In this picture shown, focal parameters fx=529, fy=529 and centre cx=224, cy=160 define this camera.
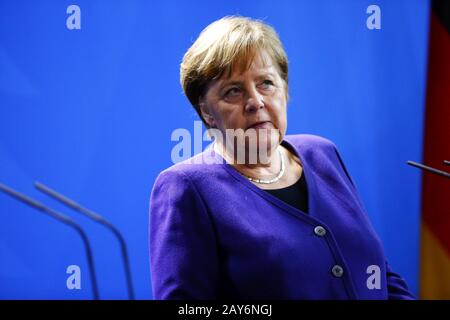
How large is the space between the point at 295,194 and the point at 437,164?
0.74m

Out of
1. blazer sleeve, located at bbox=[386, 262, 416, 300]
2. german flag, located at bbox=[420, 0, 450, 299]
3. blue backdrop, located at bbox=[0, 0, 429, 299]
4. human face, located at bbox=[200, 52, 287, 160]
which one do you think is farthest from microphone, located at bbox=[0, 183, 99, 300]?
german flag, located at bbox=[420, 0, 450, 299]

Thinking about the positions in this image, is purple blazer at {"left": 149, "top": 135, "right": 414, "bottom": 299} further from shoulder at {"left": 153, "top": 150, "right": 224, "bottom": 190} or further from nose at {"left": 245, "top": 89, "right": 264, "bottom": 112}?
nose at {"left": 245, "top": 89, "right": 264, "bottom": 112}

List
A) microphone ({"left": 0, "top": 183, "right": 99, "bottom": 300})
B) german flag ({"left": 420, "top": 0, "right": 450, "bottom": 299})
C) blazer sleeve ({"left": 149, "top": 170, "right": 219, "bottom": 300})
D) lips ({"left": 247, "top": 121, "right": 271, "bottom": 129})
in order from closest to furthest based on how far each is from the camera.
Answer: blazer sleeve ({"left": 149, "top": 170, "right": 219, "bottom": 300}), lips ({"left": 247, "top": 121, "right": 271, "bottom": 129}), microphone ({"left": 0, "top": 183, "right": 99, "bottom": 300}), german flag ({"left": 420, "top": 0, "right": 450, "bottom": 299})

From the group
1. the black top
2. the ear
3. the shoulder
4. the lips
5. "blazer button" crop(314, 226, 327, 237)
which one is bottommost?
"blazer button" crop(314, 226, 327, 237)

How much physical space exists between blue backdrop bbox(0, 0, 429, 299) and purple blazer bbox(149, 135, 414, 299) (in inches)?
18.4

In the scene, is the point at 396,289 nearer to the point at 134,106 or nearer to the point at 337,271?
the point at 337,271

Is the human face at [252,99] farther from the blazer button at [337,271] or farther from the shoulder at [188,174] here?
the blazer button at [337,271]

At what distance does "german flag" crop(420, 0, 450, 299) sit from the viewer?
175 centimetres

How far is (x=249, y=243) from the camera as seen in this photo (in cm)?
109

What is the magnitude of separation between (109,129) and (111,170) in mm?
128

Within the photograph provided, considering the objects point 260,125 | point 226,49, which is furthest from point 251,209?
point 226,49

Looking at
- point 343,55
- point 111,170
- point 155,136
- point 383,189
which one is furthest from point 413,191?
point 111,170
